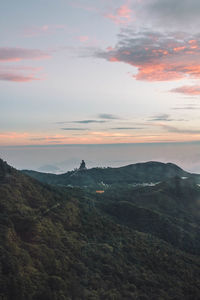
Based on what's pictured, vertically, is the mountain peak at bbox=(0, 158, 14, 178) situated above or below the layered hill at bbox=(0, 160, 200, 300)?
above

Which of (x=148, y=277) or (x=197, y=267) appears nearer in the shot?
(x=148, y=277)

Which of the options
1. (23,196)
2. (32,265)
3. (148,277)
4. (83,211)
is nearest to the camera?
(32,265)

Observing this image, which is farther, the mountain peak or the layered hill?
the mountain peak

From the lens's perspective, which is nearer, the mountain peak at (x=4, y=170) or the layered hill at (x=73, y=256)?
the layered hill at (x=73, y=256)

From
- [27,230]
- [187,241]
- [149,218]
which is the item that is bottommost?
[187,241]

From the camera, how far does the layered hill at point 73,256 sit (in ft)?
153

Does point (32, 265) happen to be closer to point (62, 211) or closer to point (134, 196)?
point (62, 211)

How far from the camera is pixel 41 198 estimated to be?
89250mm

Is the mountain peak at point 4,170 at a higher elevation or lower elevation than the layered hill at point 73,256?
higher

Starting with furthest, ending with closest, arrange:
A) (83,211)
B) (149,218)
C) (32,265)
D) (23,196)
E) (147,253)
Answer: (149,218), (83,211), (23,196), (147,253), (32,265)

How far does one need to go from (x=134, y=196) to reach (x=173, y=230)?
5475cm

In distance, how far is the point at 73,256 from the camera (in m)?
60.6

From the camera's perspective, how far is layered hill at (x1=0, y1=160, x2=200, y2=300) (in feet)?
153

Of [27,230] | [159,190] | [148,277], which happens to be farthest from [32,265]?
Result: [159,190]
